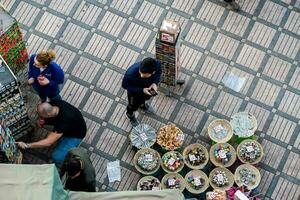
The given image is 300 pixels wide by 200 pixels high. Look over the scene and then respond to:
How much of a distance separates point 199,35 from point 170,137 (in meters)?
2.29

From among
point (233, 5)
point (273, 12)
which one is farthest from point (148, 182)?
point (273, 12)

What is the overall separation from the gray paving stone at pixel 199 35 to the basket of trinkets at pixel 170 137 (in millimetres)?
1920

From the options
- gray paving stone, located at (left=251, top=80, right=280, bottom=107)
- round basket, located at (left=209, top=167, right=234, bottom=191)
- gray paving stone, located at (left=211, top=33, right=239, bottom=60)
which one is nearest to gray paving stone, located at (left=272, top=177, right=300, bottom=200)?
round basket, located at (left=209, top=167, right=234, bottom=191)

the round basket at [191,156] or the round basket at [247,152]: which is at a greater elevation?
the round basket at [247,152]

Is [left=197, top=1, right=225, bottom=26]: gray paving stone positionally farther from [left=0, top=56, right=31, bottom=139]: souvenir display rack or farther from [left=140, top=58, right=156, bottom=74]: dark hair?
[left=0, top=56, right=31, bottom=139]: souvenir display rack

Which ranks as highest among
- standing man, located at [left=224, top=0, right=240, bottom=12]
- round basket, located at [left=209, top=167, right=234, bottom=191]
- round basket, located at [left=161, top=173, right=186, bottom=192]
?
standing man, located at [left=224, top=0, right=240, bottom=12]

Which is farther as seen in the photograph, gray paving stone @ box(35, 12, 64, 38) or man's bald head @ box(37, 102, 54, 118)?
gray paving stone @ box(35, 12, 64, 38)

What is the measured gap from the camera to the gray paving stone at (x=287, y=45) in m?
12.2

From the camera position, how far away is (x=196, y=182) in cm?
1085

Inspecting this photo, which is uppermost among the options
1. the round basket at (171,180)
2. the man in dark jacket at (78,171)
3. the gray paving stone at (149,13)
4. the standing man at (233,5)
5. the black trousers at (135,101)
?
the standing man at (233,5)

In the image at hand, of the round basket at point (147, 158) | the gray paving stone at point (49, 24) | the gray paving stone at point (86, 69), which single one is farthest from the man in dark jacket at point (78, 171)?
the gray paving stone at point (49, 24)

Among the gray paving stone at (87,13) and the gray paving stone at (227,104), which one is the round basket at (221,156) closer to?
the gray paving stone at (227,104)

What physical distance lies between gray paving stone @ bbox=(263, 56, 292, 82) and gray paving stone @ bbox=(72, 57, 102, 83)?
3.10 metres

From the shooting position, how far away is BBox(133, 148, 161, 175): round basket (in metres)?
11.0
